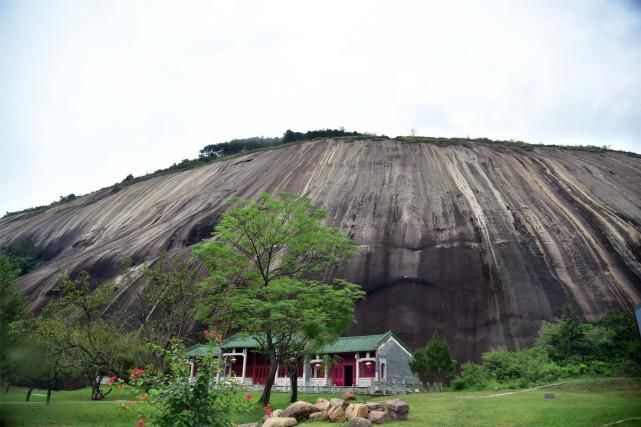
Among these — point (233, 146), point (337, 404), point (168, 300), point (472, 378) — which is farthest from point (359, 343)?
point (233, 146)

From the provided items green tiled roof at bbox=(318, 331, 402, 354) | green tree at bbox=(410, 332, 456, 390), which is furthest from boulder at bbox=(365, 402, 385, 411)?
green tiled roof at bbox=(318, 331, 402, 354)

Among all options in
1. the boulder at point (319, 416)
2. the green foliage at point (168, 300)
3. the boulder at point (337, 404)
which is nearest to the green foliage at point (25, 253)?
the green foliage at point (168, 300)

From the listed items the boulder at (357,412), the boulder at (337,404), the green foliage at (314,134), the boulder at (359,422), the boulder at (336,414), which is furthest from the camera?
the green foliage at (314,134)

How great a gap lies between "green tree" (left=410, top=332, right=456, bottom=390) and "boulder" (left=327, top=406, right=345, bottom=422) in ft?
49.8

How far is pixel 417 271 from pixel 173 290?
23.6 meters

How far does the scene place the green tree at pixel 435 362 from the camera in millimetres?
30328

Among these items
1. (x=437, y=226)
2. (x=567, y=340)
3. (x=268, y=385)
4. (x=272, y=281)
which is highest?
(x=437, y=226)

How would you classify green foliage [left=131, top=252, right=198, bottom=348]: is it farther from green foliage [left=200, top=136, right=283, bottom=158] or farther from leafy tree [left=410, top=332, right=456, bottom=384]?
green foliage [left=200, top=136, right=283, bottom=158]

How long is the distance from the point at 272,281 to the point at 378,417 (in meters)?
8.62

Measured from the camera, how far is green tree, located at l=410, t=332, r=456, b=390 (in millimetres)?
30328

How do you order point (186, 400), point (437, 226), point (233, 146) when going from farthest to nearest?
1. point (233, 146)
2. point (437, 226)
3. point (186, 400)

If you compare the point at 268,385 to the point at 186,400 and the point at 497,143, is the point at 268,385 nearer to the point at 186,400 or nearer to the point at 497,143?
the point at 186,400

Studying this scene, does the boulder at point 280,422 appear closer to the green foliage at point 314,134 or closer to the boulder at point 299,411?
the boulder at point 299,411

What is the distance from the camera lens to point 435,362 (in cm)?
3027
